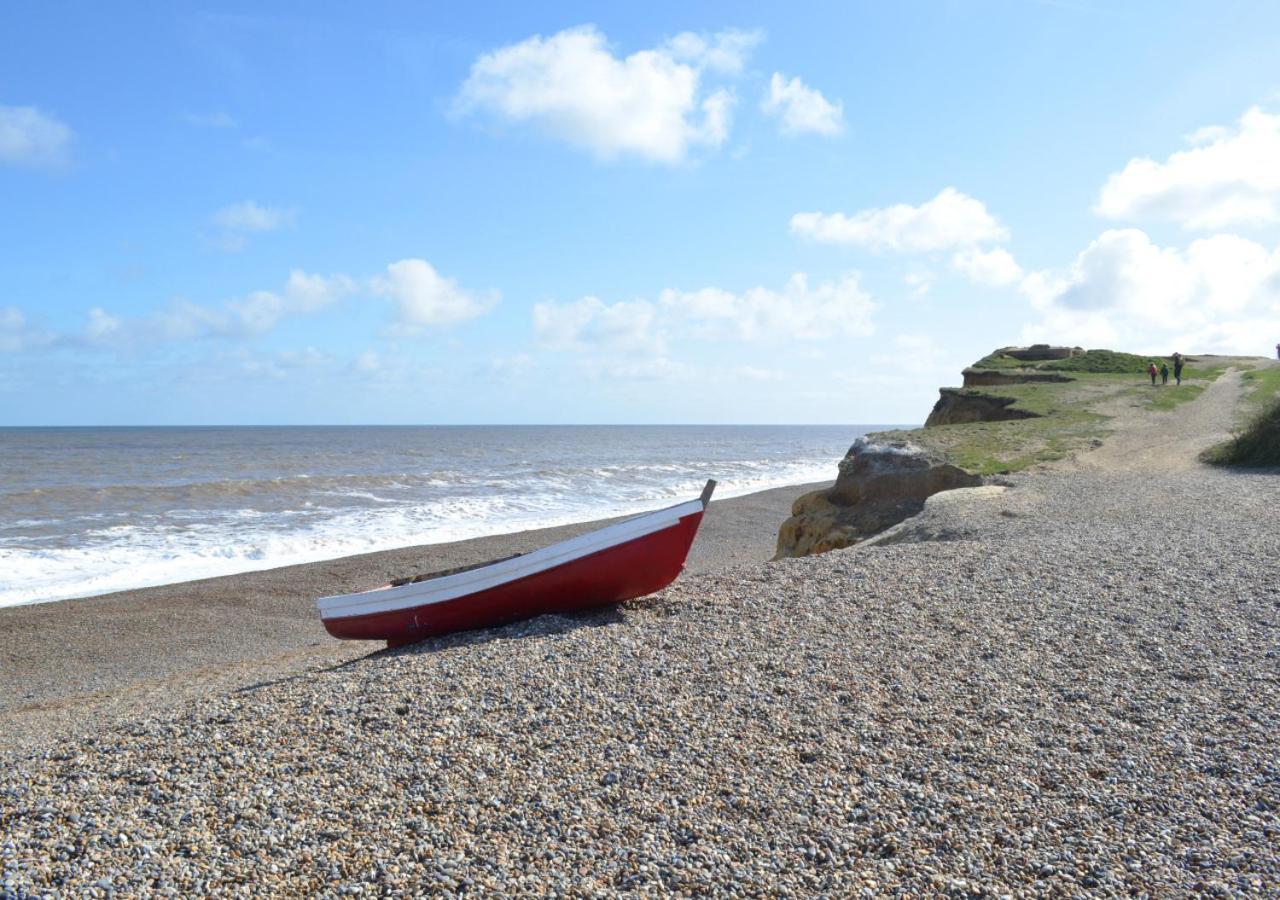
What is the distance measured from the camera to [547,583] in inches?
359

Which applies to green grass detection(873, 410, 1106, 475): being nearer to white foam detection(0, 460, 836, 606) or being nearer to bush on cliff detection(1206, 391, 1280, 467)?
bush on cliff detection(1206, 391, 1280, 467)

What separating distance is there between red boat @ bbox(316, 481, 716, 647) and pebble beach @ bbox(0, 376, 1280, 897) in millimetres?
422

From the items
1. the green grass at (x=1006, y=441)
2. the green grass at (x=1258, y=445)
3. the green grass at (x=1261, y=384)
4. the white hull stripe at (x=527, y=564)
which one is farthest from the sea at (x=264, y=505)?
the green grass at (x=1261, y=384)

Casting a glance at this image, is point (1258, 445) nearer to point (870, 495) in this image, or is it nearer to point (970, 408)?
point (870, 495)

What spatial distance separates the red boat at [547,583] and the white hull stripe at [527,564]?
1 cm

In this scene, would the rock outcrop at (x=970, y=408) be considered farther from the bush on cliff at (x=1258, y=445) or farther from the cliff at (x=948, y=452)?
the bush on cliff at (x=1258, y=445)

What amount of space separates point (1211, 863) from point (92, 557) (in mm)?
22687

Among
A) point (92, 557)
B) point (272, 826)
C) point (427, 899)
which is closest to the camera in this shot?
point (427, 899)

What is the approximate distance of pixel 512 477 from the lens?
44938 millimetres

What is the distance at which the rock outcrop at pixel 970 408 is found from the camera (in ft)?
83.9

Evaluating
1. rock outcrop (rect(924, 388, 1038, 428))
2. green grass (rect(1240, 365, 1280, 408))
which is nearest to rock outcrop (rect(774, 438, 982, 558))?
rock outcrop (rect(924, 388, 1038, 428))

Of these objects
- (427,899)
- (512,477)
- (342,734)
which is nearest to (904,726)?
(427,899)

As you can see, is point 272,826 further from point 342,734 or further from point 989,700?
point 989,700

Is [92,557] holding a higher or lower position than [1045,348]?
lower
